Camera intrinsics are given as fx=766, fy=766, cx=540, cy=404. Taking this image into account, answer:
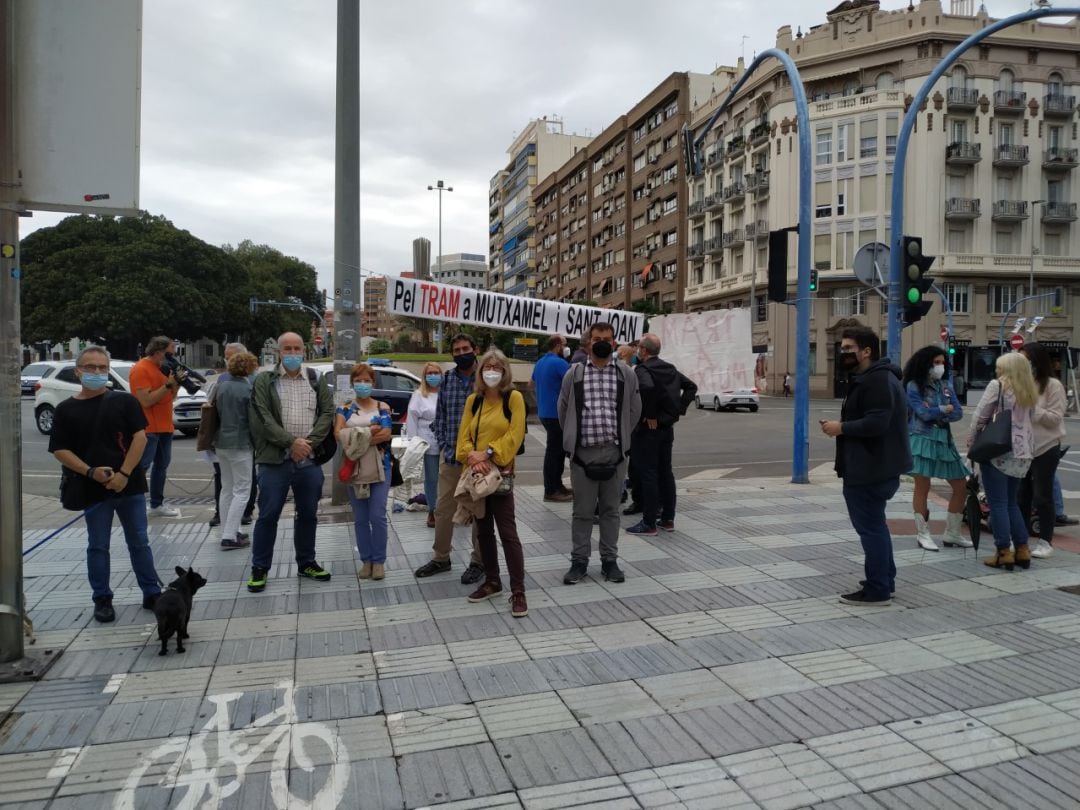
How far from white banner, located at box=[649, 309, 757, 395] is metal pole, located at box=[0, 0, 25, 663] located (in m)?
8.26

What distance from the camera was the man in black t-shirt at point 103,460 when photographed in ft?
15.8

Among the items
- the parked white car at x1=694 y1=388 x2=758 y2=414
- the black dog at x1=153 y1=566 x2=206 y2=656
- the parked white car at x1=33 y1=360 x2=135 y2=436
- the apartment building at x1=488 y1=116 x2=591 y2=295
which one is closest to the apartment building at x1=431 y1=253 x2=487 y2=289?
the apartment building at x1=488 y1=116 x2=591 y2=295

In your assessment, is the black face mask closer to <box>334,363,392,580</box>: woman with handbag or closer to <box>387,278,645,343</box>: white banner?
<box>334,363,392,580</box>: woman with handbag

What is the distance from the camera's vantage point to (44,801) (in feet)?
9.86

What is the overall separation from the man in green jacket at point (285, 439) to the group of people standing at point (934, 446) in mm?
3717

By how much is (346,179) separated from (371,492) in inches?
179

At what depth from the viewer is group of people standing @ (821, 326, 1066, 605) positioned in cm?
524

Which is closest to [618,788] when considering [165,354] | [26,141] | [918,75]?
[26,141]

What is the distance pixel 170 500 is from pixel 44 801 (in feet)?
24.5

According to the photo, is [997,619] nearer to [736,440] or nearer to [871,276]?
[871,276]

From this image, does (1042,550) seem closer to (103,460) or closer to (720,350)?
(720,350)

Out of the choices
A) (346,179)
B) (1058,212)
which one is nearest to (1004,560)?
(346,179)

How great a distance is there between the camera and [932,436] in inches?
269

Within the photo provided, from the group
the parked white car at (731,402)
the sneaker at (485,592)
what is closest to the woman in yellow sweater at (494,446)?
the sneaker at (485,592)
